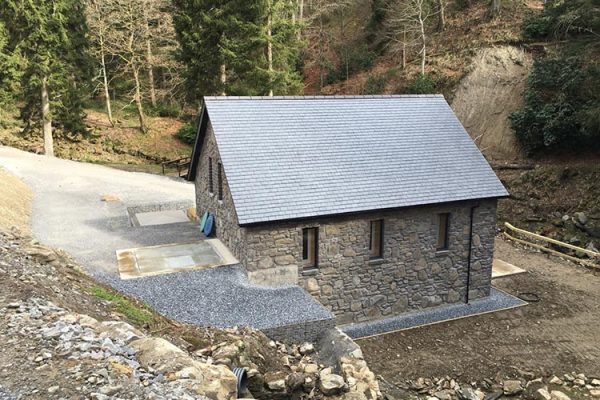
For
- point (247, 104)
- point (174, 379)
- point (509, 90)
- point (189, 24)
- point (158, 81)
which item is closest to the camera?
point (174, 379)

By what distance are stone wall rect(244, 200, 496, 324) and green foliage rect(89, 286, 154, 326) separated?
10.5 ft

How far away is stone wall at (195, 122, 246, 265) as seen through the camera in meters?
13.6

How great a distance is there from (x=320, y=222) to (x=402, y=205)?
2411 mm

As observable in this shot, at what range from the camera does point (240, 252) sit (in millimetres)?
13523

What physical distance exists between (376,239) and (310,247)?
80.4 inches

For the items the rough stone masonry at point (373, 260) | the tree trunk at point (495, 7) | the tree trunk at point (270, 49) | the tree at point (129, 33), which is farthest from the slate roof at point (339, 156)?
the tree at point (129, 33)

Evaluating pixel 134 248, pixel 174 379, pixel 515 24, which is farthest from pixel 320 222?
pixel 515 24

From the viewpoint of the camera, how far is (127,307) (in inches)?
380

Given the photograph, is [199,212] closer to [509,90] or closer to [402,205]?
[402,205]

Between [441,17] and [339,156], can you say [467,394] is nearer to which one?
[339,156]

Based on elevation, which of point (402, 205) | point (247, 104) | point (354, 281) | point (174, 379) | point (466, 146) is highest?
point (247, 104)

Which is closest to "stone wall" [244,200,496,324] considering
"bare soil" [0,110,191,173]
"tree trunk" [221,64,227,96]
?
"tree trunk" [221,64,227,96]

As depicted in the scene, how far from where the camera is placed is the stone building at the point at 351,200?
1294 centimetres

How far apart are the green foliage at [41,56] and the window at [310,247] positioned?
2458cm
